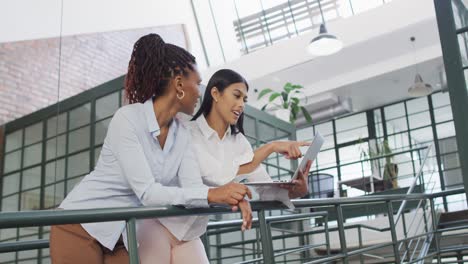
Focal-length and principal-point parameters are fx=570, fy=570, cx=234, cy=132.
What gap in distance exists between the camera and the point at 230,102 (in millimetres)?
1963

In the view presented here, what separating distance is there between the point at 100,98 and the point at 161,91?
318 centimetres

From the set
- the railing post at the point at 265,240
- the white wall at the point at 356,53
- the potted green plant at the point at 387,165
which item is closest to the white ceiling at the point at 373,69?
the white wall at the point at 356,53

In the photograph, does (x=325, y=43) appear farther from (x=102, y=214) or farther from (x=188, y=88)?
(x=102, y=214)

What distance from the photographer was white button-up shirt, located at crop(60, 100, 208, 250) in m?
1.50

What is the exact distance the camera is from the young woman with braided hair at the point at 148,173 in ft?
4.89

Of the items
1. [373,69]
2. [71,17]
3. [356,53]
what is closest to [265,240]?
[71,17]

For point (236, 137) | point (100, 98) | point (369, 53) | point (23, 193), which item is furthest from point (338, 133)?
point (236, 137)

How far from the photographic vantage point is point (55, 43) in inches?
167

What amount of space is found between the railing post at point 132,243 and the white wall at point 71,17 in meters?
2.76

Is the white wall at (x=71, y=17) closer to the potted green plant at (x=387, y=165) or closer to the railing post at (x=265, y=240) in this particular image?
the railing post at (x=265, y=240)

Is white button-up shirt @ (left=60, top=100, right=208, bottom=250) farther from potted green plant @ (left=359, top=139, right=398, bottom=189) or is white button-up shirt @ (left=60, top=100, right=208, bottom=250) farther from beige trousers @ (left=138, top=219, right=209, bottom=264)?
potted green plant @ (left=359, top=139, right=398, bottom=189)

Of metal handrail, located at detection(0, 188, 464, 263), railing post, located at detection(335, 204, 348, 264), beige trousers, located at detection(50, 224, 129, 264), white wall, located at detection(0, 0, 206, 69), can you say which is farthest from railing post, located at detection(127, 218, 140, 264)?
white wall, located at detection(0, 0, 206, 69)

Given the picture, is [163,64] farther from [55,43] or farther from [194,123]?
[55,43]

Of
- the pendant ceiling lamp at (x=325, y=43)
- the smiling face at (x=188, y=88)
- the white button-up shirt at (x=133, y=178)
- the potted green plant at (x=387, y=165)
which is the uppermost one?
the pendant ceiling lamp at (x=325, y=43)
